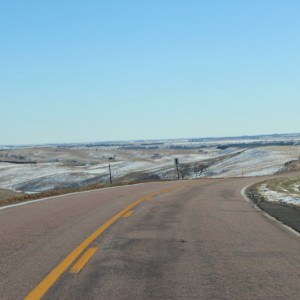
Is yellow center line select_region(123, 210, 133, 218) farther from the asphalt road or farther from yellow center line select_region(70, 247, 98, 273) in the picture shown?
yellow center line select_region(70, 247, 98, 273)

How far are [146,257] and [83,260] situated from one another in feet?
3.10

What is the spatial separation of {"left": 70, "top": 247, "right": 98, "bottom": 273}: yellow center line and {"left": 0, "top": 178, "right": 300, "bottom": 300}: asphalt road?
0.01m

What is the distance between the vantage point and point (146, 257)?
741 centimetres

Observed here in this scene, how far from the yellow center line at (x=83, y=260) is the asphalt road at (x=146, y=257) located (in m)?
0.01

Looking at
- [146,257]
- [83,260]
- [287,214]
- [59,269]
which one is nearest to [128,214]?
[287,214]

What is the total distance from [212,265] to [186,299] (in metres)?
1.70

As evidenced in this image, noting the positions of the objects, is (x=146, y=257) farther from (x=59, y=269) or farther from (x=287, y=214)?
(x=287, y=214)

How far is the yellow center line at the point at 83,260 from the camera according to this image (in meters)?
6.62

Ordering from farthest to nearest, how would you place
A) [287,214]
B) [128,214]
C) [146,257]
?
[287,214], [128,214], [146,257]

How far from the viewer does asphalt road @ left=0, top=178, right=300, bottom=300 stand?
18.4 feet

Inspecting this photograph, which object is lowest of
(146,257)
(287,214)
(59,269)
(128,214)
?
(287,214)

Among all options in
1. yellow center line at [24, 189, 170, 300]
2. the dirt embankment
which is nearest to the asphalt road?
yellow center line at [24, 189, 170, 300]

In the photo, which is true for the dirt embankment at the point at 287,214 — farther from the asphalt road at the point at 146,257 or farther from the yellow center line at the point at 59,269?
the yellow center line at the point at 59,269

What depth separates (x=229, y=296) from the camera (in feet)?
A: 17.6
